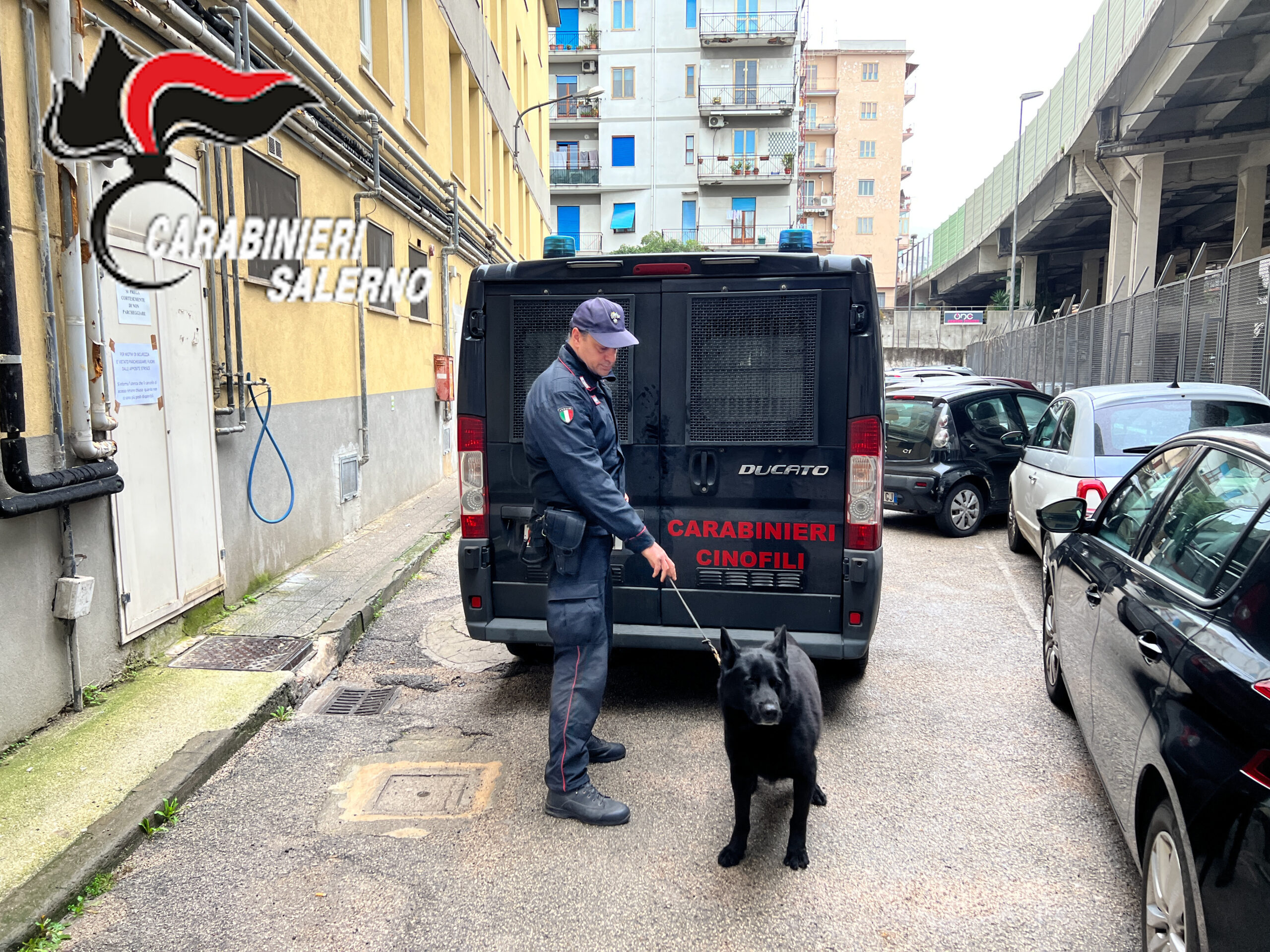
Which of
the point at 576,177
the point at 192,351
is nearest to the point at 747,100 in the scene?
the point at 576,177

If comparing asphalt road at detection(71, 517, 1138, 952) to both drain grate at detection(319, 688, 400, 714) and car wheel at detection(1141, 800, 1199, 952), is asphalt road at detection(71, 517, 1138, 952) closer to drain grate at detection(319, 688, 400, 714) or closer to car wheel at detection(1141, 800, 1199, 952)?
drain grate at detection(319, 688, 400, 714)

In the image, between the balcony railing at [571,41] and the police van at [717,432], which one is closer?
the police van at [717,432]

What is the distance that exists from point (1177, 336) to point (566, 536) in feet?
42.4

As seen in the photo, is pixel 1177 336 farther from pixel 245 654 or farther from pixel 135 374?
pixel 135 374

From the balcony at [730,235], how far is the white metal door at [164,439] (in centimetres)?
4606

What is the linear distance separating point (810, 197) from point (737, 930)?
71.0 meters

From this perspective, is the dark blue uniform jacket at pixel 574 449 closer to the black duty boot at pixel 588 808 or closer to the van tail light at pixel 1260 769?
the black duty boot at pixel 588 808

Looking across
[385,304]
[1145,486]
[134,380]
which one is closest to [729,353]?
[1145,486]

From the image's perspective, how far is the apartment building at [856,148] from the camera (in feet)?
222

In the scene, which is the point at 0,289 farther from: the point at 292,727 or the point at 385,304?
the point at 385,304

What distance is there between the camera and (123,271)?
5039 mm

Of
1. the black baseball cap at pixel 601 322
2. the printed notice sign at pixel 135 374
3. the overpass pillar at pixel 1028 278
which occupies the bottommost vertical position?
the printed notice sign at pixel 135 374

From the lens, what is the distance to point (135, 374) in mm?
5133

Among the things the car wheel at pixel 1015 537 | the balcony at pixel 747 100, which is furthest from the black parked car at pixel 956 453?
the balcony at pixel 747 100
